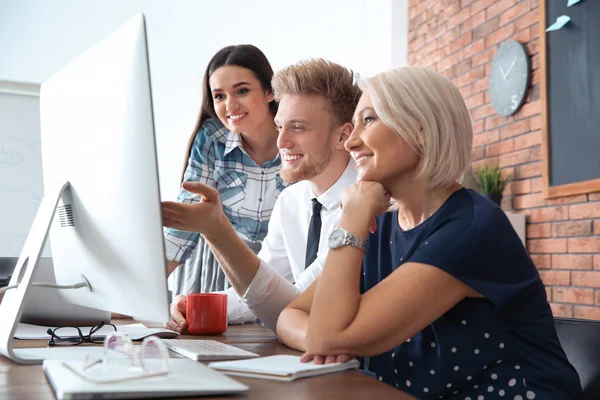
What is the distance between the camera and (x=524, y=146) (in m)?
3.68

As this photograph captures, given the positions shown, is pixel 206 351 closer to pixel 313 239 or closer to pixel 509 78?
pixel 313 239

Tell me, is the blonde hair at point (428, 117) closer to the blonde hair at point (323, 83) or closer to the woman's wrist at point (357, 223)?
the woman's wrist at point (357, 223)

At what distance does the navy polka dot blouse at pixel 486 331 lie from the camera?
1164 mm

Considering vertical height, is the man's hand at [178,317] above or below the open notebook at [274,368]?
below

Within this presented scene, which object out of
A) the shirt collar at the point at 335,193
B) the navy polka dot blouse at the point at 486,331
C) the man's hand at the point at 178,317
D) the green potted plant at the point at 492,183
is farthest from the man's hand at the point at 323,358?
the green potted plant at the point at 492,183

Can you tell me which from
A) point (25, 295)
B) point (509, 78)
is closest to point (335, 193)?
point (25, 295)

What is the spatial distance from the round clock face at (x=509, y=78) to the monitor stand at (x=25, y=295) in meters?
3.00

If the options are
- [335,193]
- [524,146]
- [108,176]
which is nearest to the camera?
[108,176]

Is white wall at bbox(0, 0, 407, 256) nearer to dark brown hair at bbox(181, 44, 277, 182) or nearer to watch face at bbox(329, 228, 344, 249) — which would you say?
dark brown hair at bbox(181, 44, 277, 182)

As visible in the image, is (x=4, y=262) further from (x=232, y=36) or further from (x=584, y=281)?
(x=232, y=36)

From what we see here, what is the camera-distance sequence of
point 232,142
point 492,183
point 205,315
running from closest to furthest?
point 205,315 < point 232,142 < point 492,183

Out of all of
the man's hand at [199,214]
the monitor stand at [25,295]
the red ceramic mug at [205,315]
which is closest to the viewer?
the monitor stand at [25,295]

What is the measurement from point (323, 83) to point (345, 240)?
31.4 inches

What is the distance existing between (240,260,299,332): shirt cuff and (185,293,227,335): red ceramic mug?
7 cm
